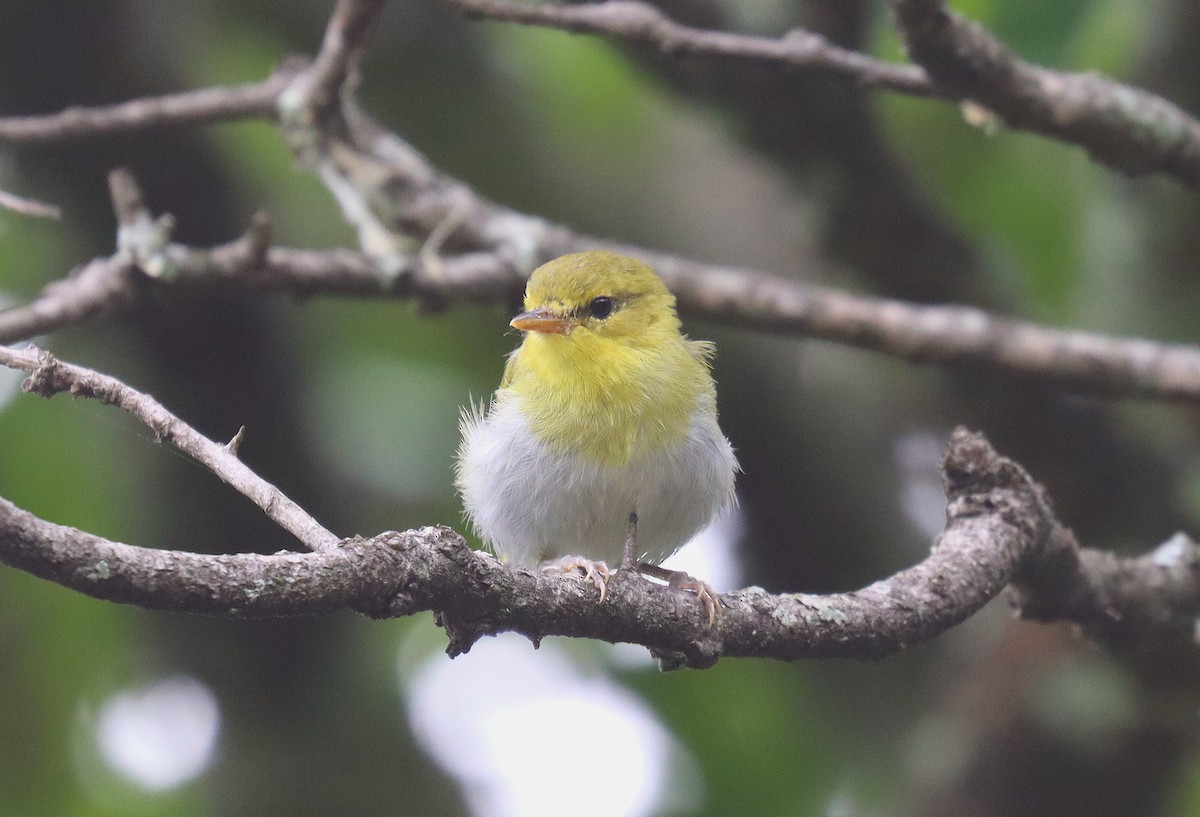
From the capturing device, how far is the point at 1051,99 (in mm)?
3842

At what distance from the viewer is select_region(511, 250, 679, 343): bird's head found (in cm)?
438

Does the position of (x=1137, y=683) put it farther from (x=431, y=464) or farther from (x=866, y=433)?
(x=431, y=464)

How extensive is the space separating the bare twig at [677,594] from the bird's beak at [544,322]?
5.12ft

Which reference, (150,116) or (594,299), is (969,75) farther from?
(150,116)

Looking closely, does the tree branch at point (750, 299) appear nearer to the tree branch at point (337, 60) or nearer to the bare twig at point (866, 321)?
the bare twig at point (866, 321)

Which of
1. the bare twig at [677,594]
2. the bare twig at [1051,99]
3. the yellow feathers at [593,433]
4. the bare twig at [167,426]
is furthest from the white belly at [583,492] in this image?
the bare twig at [167,426]

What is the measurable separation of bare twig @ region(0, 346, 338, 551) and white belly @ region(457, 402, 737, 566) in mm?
2124

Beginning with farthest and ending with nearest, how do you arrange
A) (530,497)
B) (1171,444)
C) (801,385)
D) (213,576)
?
1. (801,385)
2. (1171,444)
3. (530,497)
4. (213,576)

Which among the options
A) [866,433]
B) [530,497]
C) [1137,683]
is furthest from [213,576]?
[866,433]

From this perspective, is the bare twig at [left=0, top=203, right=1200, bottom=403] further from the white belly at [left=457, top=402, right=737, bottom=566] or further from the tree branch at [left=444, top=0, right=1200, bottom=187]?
the tree branch at [left=444, top=0, right=1200, bottom=187]

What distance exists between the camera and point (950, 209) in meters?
6.05

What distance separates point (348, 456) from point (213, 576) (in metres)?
3.81

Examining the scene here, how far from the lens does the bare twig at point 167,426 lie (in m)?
1.78

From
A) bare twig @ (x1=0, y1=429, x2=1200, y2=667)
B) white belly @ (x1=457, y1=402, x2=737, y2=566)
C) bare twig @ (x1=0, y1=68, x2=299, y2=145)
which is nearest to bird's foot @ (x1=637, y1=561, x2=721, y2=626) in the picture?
bare twig @ (x1=0, y1=429, x2=1200, y2=667)
